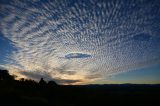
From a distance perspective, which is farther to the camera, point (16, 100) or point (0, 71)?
point (0, 71)

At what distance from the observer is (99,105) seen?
51719 mm

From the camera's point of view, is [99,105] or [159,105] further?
[159,105]

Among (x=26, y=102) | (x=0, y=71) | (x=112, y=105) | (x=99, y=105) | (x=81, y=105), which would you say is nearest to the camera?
(x=26, y=102)

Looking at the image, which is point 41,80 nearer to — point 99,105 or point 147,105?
point 99,105

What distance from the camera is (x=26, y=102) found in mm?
26891

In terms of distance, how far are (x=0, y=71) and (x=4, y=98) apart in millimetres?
70588

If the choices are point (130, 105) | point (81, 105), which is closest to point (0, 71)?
point (81, 105)

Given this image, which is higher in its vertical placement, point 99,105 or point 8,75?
point 8,75

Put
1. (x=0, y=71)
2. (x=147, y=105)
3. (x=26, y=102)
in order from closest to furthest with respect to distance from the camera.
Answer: (x=26, y=102)
(x=147, y=105)
(x=0, y=71)

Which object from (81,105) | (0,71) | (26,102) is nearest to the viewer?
(26,102)

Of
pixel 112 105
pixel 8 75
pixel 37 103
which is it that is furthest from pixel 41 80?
pixel 37 103

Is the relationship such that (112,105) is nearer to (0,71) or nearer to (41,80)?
(41,80)

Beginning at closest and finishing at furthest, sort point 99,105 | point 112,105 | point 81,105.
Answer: point 81,105 < point 99,105 < point 112,105

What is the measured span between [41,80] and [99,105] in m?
48.6
